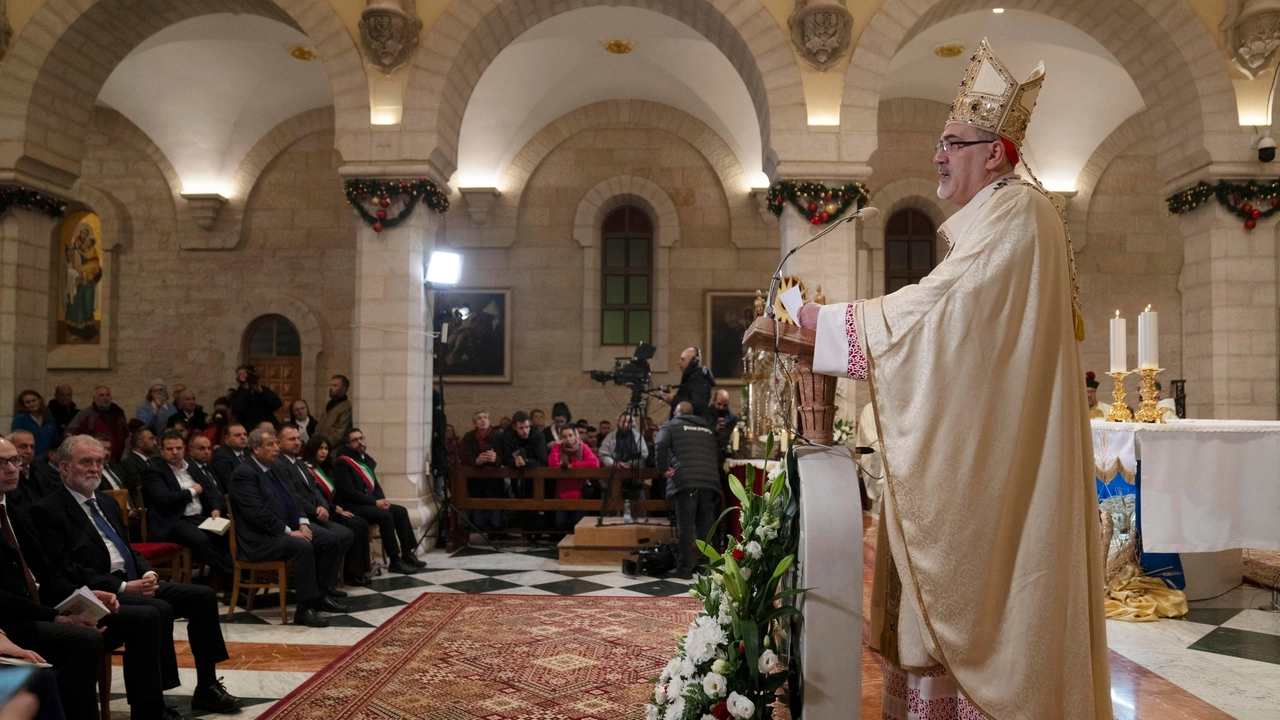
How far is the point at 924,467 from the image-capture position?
190 cm

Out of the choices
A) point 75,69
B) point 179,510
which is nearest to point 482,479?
point 179,510

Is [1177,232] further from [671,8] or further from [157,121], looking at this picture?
[157,121]

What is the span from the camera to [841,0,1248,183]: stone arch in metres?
8.24

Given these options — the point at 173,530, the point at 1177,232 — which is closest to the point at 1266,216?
the point at 1177,232

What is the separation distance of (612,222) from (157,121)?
20.5 feet

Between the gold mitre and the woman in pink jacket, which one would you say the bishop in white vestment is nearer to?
the gold mitre

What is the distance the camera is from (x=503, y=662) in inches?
179

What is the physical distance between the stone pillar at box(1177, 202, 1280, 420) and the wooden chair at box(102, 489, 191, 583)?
8.39m

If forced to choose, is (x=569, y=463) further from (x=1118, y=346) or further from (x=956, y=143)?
(x=956, y=143)

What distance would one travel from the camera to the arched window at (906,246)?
43.3 ft

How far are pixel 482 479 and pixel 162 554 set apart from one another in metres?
3.57

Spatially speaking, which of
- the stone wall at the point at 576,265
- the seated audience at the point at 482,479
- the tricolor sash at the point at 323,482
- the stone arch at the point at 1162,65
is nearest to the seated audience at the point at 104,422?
the tricolor sash at the point at 323,482

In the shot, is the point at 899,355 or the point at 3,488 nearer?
the point at 899,355

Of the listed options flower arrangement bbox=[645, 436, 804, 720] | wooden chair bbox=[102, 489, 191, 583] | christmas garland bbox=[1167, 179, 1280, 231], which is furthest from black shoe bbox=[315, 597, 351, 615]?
christmas garland bbox=[1167, 179, 1280, 231]
